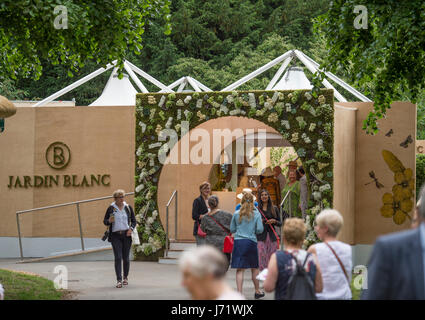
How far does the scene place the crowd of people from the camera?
11.4 ft

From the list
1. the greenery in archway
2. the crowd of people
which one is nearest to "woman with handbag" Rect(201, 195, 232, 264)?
the crowd of people

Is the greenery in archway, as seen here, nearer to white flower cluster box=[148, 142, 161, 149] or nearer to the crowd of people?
white flower cluster box=[148, 142, 161, 149]

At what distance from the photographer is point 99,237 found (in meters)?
17.1

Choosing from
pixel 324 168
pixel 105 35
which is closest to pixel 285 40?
pixel 324 168

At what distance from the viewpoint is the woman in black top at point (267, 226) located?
11430 mm

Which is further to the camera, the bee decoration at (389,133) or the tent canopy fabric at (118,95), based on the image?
the tent canopy fabric at (118,95)

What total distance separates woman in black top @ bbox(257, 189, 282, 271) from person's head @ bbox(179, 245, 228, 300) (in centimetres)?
769

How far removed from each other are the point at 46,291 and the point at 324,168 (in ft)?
19.7

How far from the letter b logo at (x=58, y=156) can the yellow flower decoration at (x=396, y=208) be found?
7.49 meters

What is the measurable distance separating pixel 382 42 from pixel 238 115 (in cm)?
541

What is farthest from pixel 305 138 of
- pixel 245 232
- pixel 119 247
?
pixel 119 247

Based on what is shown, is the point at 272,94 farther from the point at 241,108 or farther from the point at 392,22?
the point at 392,22
